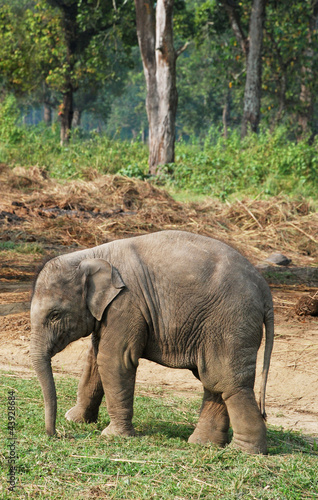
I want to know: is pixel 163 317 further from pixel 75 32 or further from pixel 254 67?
pixel 75 32

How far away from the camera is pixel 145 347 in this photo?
4.52 meters

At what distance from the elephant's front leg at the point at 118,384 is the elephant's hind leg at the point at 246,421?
0.69 m

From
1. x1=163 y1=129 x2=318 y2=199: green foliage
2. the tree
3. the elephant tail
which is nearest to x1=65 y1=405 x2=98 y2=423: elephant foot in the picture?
the elephant tail

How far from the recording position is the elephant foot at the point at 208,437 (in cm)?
451

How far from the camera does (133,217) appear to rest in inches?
502

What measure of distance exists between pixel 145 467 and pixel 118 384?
753 millimetres

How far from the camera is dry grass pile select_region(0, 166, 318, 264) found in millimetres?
11875

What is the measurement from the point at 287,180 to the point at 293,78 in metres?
12.8

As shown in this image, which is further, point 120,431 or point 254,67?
point 254,67

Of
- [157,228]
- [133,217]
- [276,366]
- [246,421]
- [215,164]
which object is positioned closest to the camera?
[246,421]

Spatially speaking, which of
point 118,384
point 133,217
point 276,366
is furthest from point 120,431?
point 133,217

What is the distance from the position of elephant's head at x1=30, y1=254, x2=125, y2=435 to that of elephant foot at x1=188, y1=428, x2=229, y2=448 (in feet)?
3.49

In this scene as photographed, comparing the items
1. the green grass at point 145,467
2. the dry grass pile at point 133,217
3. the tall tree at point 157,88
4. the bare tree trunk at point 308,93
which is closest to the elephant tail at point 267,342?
the green grass at point 145,467

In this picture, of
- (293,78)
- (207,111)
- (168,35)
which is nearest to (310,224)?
(168,35)
